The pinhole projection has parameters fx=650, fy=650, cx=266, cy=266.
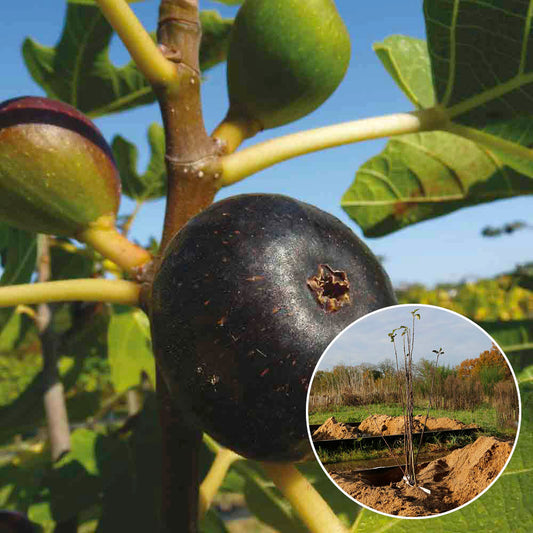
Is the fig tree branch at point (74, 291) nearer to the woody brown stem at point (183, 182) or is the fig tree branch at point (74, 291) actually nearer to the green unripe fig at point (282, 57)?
the woody brown stem at point (183, 182)

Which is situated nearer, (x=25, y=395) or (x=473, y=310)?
(x=25, y=395)

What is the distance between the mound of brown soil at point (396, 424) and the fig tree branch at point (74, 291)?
17.3 inches

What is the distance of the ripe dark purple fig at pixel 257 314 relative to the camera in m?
0.72

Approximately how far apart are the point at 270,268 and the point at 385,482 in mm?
260

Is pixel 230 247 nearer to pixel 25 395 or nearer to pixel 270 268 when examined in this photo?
pixel 270 268

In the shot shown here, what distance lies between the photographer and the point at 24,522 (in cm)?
161

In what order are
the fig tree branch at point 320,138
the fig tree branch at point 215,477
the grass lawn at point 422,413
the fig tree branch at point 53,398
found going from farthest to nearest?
the fig tree branch at point 53,398 < the fig tree branch at point 215,477 < the fig tree branch at point 320,138 < the grass lawn at point 422,413

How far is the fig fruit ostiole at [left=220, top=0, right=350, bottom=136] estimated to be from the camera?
991 millimetres

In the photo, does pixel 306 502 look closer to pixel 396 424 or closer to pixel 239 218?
pixel 396 424

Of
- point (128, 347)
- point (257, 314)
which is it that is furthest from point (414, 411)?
point (128, 347)

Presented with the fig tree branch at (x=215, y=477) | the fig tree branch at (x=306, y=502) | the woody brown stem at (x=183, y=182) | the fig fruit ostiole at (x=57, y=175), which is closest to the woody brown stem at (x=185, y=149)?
the woody brown stem at (x=183, y=182)

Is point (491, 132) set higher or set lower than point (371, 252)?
higher

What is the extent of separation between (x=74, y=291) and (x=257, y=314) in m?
0.35

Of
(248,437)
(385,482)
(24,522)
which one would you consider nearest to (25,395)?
(24,522)
